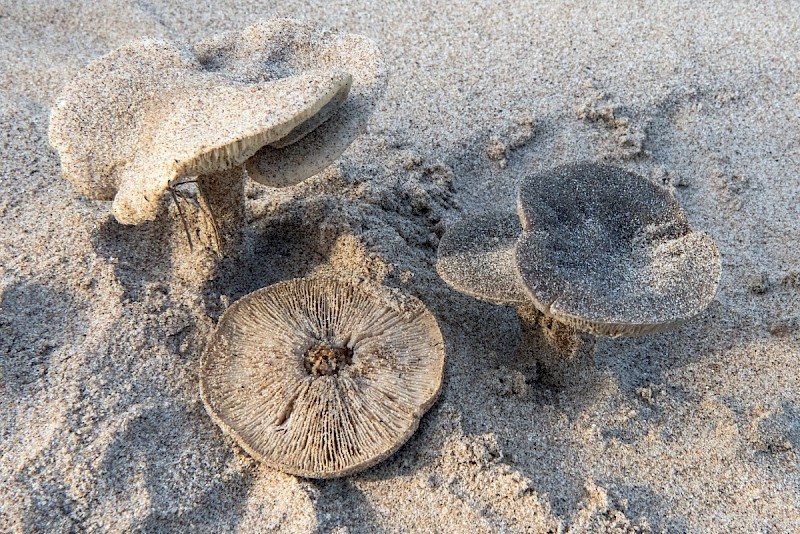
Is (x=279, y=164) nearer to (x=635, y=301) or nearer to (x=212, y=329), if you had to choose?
(x=212, y=329)

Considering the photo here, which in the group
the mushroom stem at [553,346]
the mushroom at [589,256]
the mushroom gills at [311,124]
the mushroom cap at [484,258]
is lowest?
the mushroom stem at [553,346]

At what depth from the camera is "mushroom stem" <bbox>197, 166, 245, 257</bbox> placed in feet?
7.76

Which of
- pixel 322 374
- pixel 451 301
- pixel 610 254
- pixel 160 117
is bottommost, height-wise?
pixel 451 301

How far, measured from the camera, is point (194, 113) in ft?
6.15

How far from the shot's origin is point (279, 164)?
7.11 feet

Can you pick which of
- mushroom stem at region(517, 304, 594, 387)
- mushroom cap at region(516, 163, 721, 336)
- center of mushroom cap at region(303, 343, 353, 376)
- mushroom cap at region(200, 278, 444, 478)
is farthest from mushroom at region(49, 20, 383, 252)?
mushroom stem at region(517, 304, 594, 387)

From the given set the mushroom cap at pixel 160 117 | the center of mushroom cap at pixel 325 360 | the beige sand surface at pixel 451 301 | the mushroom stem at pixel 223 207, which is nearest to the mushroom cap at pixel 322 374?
the center of mushroom cap at pixel 325 360

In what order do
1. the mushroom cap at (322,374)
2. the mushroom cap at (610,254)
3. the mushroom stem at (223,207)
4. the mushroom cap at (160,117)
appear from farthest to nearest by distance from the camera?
the mushroom stem at (223,207), the mushroom cap at (322,374), the mushroom cap at (610,254), the mushroom cap at (160,117)

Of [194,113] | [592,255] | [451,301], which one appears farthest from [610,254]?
[194,113]

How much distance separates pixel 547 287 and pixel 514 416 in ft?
2.11

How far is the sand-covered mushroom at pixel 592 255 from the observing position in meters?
1.88

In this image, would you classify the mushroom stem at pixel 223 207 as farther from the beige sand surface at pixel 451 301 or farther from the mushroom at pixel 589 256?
the mushroom at pixel 589 256

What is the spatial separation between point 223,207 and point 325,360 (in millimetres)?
753

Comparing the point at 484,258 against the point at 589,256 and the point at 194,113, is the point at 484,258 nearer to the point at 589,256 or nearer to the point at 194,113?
the point at 589,256
